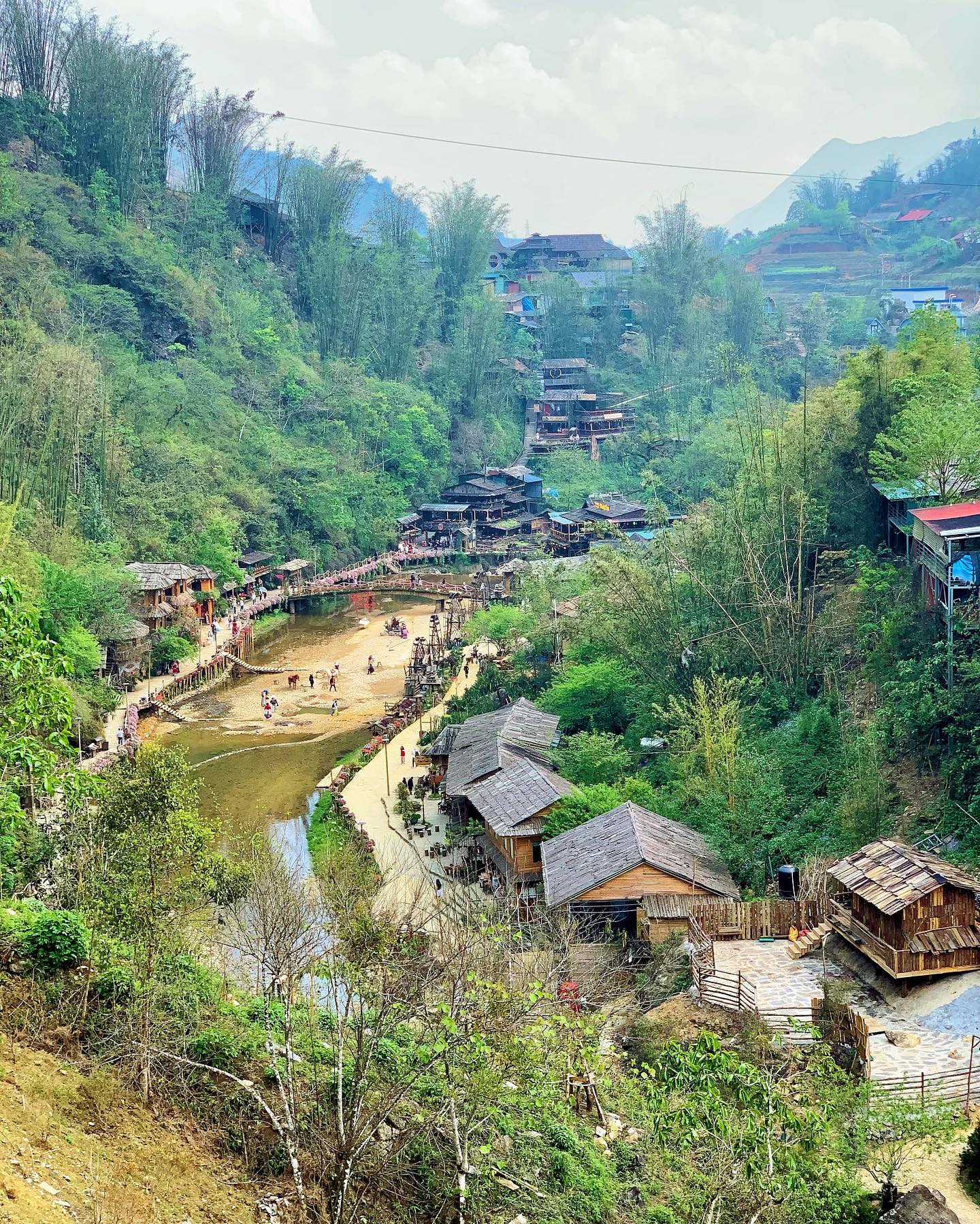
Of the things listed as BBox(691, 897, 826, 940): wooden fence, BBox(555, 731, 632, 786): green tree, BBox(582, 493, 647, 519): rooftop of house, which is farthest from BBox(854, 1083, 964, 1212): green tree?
BBox(582, 493, 647, 519): rooftop of house

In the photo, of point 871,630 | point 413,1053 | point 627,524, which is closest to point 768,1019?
point 413,1053

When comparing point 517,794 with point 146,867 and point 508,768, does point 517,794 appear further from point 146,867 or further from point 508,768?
point 146,867

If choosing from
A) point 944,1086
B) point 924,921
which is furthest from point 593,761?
point 944,1086

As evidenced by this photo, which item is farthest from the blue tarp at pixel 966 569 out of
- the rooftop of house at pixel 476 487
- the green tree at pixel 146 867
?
the rooftop of house at pixel 476 487

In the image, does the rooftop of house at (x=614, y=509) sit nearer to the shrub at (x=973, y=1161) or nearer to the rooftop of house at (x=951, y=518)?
the rooftop of house at (x=951, y=518)

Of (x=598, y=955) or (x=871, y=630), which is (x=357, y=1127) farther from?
(x=871, y=630)
